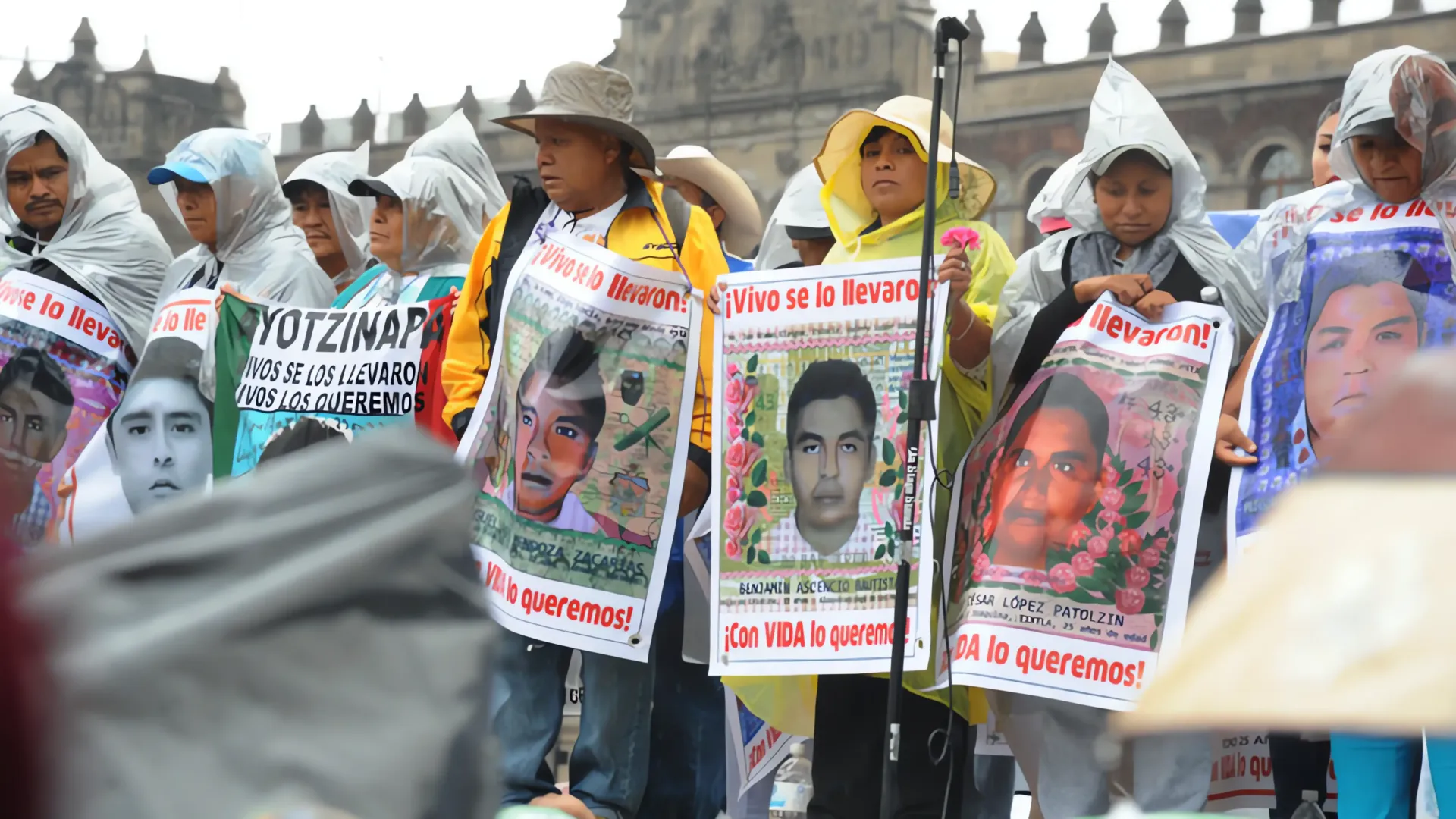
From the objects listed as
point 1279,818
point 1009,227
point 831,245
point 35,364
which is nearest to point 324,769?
point 1279,818

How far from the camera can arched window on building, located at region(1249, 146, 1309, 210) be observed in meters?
39.4

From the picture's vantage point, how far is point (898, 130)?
585cm

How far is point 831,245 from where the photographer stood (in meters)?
6.90

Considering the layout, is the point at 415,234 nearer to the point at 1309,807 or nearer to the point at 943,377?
the point at 943,377

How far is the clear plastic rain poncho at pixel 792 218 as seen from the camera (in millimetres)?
6852

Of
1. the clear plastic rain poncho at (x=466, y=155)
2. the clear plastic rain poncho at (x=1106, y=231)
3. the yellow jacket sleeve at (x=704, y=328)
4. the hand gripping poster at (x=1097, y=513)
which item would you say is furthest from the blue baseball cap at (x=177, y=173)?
the hand gripping poster at (x=1097, y=513)

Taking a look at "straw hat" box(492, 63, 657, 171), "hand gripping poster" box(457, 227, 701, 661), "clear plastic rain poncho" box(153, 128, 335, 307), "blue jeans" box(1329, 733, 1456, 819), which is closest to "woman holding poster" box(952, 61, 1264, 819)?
"blue jeans" box(1329, 733, 1456, 819)

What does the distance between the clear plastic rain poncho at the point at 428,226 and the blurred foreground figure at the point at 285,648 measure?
17.8ft

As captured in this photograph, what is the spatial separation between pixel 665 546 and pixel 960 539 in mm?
844

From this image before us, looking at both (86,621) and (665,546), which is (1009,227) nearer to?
(665,546)

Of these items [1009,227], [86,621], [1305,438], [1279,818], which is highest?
[1009,227]

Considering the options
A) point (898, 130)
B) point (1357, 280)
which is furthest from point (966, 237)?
point (1357, 280)

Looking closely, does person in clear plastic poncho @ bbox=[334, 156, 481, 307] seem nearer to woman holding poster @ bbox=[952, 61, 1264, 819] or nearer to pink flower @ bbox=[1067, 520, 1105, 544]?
woman holding poster @ bbox=[952, 61, 1264, 819]

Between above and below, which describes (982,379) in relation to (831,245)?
below
